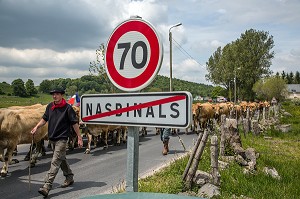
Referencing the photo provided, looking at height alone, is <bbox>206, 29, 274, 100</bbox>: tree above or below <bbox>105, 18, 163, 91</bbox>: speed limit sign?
above

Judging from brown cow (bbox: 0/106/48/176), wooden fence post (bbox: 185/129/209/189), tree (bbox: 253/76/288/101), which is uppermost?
tree (bbox: 253/76/288/101)

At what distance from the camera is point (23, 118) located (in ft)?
31.1

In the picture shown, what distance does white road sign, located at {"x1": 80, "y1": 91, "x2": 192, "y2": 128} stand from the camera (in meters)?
2.44

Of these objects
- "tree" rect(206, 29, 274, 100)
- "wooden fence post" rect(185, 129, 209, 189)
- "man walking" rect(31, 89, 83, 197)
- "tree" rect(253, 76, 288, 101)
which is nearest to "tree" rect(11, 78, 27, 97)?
"tree" rect(206, 29, 274, 100)

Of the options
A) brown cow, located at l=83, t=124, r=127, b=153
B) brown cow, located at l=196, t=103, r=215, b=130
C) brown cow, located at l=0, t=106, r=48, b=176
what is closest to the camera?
brown cow, located at l=0, t=106, r=48, b=176

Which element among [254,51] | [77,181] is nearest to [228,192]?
[77,181]

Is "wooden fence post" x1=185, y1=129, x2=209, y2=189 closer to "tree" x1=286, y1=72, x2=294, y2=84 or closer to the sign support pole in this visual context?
the sign support pole

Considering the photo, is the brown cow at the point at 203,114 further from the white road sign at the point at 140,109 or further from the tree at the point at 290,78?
the tree at the point at 290,78

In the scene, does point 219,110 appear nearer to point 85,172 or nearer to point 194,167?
point 85,172

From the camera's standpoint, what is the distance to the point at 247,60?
63094 millimetres

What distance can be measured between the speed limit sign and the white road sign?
121mm

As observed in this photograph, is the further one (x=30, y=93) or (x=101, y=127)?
(x=30, y=93)

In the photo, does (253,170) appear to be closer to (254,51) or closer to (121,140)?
(121,140)

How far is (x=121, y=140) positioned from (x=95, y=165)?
5.70m
